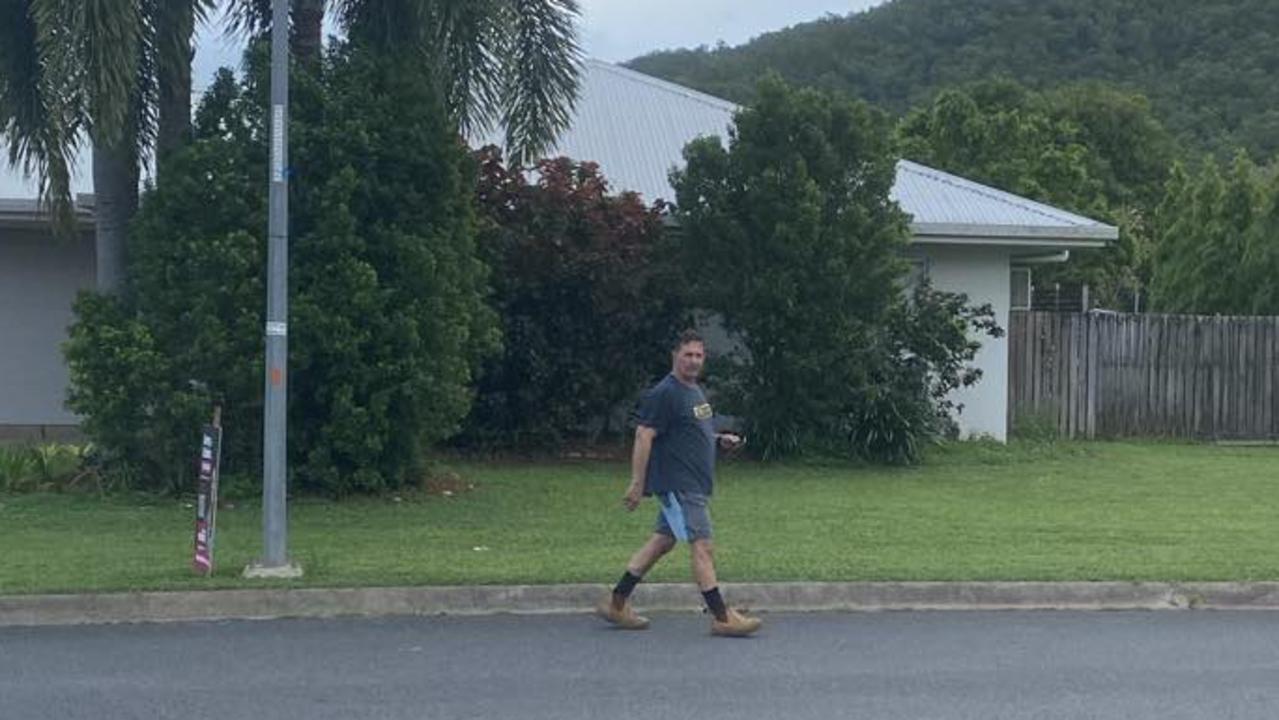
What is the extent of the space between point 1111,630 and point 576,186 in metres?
9.76

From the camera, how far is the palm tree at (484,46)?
14875 mm

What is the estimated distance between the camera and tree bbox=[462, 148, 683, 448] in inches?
715

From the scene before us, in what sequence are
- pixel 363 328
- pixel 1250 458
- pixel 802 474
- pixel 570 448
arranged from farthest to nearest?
pixel 1250 458 < pixel 570 448 < pixel 802 474 < pixel 363 328

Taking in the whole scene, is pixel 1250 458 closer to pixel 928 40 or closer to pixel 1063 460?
pixel 1063 460

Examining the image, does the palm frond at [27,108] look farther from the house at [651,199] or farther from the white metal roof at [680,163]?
the white metal roof at [680,163]

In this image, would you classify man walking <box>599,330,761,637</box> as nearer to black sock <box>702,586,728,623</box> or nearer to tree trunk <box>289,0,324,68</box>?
black sock <box>702,586,728,623</box>

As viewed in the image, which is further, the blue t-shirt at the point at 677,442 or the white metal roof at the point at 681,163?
the white metal roof at the point at 681,163

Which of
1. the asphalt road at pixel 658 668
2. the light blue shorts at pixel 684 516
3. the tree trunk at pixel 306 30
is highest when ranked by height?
the tree trunk at pixel 306 30

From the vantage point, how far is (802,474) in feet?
58.5

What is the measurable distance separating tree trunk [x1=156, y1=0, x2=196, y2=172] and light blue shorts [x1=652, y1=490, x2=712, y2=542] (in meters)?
7.11

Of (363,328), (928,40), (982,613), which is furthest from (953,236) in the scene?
(928,40)

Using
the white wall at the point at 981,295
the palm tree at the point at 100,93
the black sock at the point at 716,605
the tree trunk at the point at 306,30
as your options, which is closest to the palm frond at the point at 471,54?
the tree trunk at the point at 306,30

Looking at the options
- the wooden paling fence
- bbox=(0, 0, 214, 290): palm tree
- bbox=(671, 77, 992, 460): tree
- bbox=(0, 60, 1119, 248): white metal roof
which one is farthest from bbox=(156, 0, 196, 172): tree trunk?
the wooden paling fence

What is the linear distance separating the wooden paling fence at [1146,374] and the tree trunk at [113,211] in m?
12.3
